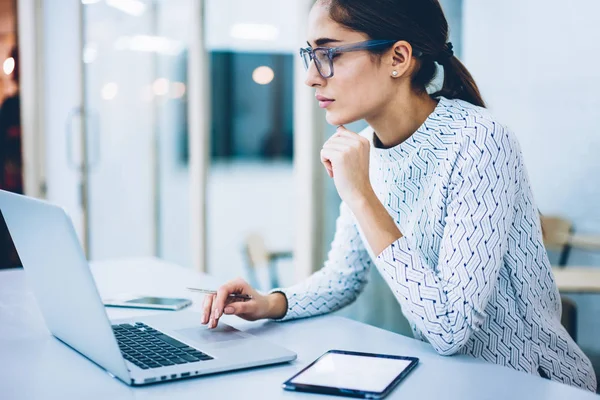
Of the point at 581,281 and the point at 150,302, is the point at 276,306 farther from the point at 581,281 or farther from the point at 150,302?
the point at 581,281

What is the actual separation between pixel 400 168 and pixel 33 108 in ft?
10.9

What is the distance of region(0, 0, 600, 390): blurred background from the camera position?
2.10 m

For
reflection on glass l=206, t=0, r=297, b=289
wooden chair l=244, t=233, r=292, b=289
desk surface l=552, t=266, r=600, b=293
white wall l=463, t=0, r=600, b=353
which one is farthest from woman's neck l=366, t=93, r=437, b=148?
wooden chair l=244, t=233, r=292, b=289

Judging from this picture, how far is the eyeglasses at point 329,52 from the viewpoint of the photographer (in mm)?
1288

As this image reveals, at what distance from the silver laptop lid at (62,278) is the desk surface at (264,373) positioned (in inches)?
1.4

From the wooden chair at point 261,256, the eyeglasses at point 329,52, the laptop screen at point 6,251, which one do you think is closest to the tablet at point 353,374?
the eyeglasses at point 329,52

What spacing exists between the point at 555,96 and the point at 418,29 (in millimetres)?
863

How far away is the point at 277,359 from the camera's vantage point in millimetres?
1002

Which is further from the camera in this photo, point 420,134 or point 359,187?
point 420,134

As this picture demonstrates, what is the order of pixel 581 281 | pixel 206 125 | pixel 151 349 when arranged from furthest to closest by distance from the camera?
pixel 206 125, pixel 581 281, pixel 151 349

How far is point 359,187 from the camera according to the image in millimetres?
1177

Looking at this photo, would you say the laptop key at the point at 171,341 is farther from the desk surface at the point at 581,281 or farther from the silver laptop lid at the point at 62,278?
the desk surface at the point at 581,281

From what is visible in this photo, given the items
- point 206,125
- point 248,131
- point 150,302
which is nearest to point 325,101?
point 150,302

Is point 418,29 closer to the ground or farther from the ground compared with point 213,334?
farther from the ground
